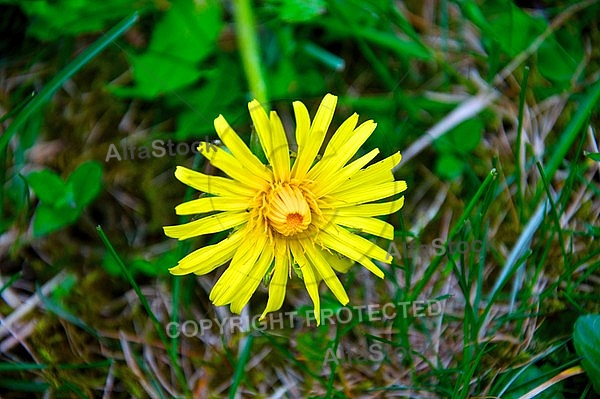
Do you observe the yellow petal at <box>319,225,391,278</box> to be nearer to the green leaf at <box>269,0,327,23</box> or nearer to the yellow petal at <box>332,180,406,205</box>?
the yellow petal at <box>332,180,406,205</box>

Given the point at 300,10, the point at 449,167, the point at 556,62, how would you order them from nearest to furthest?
the point at 300,10 → the point at 449,167 → the point at 556,62

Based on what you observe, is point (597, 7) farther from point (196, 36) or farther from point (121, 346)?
point (121, 346)

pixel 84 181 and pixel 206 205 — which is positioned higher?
pixel 206 205

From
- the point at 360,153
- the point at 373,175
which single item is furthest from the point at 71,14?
the point at 373,175

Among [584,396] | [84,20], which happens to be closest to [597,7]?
[584,396]

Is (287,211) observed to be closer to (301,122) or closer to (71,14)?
(301,122)

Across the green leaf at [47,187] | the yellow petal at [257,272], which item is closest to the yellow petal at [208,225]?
the yellow petal at [257,272]
